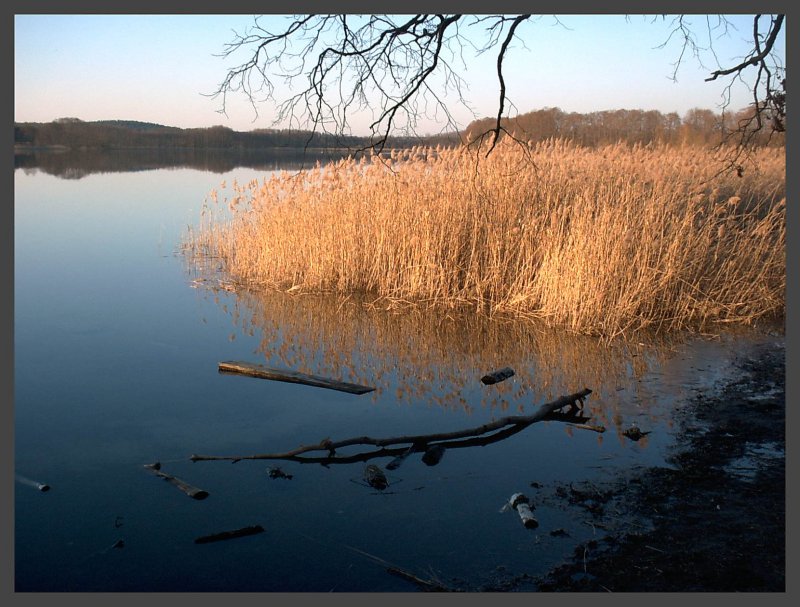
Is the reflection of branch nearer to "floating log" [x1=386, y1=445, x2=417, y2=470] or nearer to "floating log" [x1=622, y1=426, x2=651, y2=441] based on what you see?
"floating log" [x1=386, y1=445, x2=417, y2=470]

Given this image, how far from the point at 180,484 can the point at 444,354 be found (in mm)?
3215

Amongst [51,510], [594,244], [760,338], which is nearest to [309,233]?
[594,244]

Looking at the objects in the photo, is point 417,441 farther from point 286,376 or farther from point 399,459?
point 286,376

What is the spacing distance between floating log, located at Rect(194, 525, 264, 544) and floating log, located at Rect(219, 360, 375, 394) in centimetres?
219

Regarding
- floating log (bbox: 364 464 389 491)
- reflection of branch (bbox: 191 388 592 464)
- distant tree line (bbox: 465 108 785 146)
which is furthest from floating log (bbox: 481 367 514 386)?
distant tree line (bbox: 465 108 785 146)

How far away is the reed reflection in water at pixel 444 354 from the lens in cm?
569

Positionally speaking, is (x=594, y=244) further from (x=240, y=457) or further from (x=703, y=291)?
(x=240, y=457)

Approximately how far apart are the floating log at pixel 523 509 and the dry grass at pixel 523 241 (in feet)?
11.7

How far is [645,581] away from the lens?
10.3 feet

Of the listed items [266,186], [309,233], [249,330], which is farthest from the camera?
[266,186]

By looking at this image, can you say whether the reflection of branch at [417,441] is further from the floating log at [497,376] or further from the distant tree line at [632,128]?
the distant tree line at [632,128]

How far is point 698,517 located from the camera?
3693 millimetres

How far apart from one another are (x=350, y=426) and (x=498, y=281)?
397 centimetres

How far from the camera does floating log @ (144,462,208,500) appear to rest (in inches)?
157
